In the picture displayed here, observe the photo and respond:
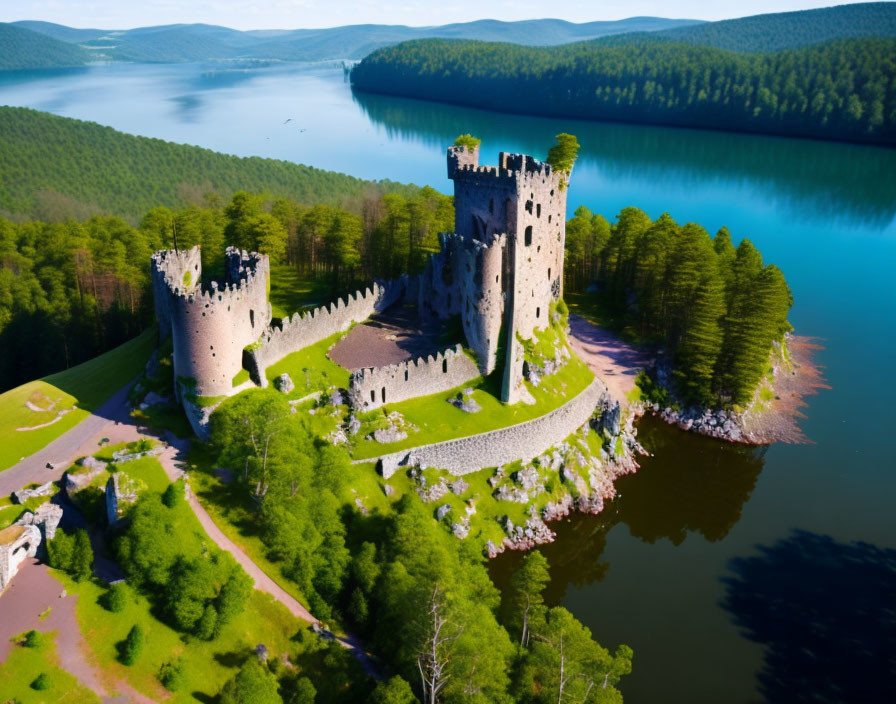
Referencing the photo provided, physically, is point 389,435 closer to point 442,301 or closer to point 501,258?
point 501,258

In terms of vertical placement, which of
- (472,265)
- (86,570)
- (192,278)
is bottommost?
(86,570)

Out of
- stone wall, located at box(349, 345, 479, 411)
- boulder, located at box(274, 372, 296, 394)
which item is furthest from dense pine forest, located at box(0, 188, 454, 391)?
boulder, located at box(274, 372, 296, 394)

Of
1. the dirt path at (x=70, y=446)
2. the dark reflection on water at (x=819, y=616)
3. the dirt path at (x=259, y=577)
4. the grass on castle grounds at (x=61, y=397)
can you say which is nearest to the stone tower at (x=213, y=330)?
the dirt path at (x=70, y=446)

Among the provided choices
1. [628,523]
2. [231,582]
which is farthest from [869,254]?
[231,582]

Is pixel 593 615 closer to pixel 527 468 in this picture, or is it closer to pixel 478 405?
pixel 527 468

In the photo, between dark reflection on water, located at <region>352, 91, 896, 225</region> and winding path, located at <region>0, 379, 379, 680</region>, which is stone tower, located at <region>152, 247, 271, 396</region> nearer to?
winding path, located at <region>0, 379, 379, 680</region>

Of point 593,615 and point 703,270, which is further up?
point 703,270

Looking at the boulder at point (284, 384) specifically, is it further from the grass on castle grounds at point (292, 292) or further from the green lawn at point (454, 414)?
the grass on castle grounds at point (292, 292)
